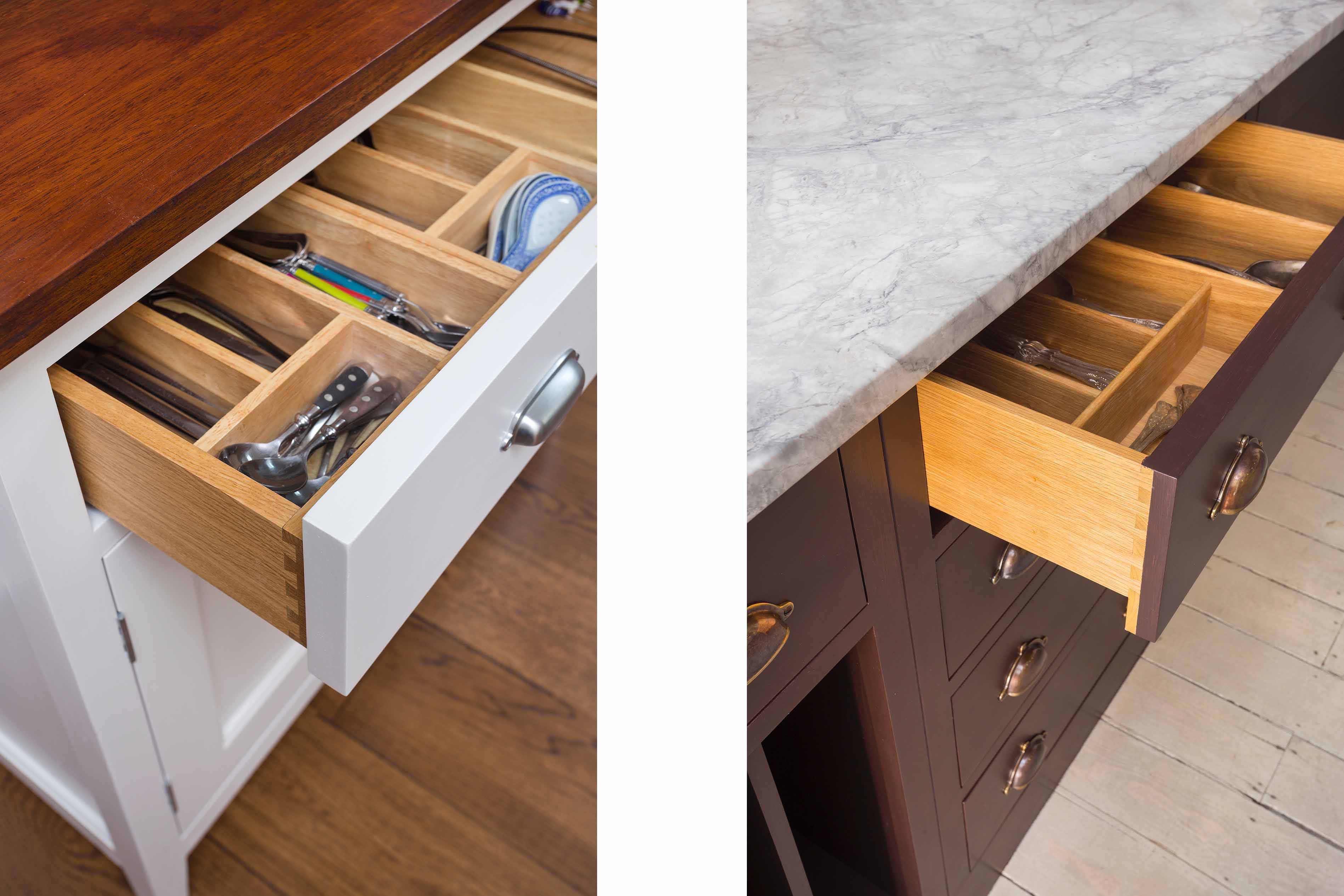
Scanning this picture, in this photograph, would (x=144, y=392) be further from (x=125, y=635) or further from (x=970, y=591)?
(x=970, y=591)

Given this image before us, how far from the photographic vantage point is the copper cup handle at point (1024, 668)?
805mm

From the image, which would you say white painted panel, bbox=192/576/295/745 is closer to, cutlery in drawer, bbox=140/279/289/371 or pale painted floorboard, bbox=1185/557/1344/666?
cutlery in drawer, bbox=140/279/289/371

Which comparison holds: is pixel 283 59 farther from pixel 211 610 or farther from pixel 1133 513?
pixel 1133 513

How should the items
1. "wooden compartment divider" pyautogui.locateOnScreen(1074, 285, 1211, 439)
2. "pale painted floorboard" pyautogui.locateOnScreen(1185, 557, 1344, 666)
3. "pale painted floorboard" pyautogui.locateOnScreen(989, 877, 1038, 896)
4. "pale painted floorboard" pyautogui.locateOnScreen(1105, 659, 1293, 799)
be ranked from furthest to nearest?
"pale painted floorboard" pyautogui.locateOnScreen(1185, 557, 1344, 666) → "pale painted floorboard" pyautogui.locateOnScreen(1105, 659, 1293, 799) → "pale painted floorboard" pyautogui.locateOnScreen(989, 877, 1038, 896) → "wooden compartment divider" pyautogui.locateOnScreen(1074, 285, 1211, 439)

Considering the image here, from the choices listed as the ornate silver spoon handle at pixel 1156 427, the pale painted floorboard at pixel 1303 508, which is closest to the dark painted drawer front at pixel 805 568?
the ornate silver spoon handle at pixel 1156 427

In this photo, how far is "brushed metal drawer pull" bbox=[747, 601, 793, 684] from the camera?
1.64 ft

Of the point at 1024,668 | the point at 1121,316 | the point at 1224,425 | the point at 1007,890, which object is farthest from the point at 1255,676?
the point at 1224,425

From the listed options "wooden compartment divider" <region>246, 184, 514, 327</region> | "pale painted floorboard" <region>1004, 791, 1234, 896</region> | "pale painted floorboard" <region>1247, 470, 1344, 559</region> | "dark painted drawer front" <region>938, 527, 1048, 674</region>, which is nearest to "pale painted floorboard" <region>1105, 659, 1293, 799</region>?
"pale painted floorboard" <region>1004, 791, 1234, 896</region>

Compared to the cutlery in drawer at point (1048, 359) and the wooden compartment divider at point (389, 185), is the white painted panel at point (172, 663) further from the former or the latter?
the cutlery in drawer at point (1048, 359)

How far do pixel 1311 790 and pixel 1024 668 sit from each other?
57cm

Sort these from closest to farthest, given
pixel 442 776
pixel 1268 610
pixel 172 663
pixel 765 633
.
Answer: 1. pixel 765 633
2. pixel 172 663
3. pixel 442 776
4. pixel 1268 610

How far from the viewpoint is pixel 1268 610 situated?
1.32 metres

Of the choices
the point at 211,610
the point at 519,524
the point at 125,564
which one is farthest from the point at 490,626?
the point at 125,564

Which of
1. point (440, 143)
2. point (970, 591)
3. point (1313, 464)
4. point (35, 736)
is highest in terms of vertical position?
point (440, 143)
